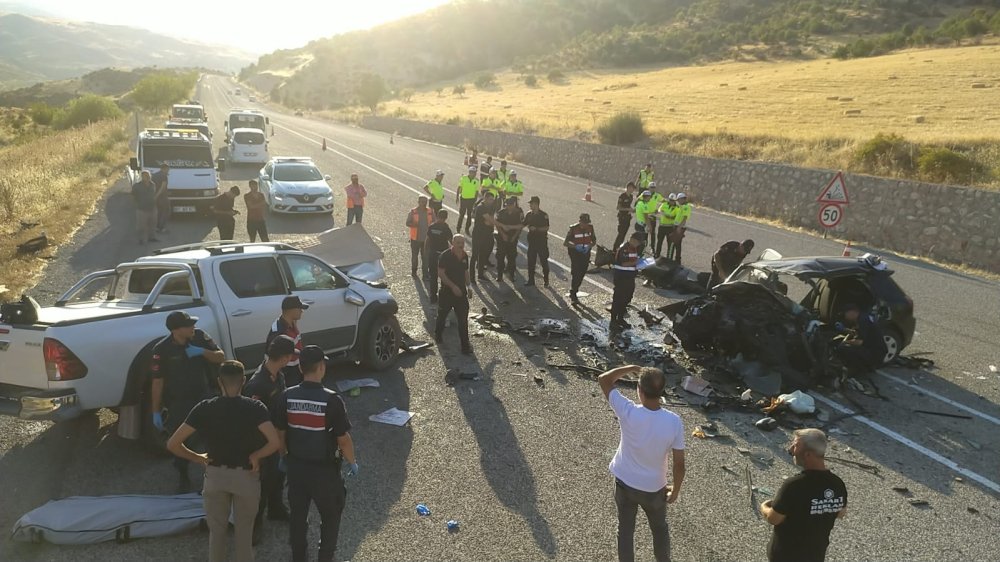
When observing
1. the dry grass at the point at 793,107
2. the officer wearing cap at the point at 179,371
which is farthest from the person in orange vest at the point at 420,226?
the dry grass at the point at 793,107

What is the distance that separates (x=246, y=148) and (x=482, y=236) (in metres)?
20.5

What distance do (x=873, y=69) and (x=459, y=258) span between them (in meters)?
51.0

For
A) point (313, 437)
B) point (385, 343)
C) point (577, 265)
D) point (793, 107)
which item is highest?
point (793, 107)

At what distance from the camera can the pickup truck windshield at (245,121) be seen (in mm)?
35188

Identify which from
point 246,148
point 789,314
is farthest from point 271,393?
point 246,148

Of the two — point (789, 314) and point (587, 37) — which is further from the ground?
point (587, 37)

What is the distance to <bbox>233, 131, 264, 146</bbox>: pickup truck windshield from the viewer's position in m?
30.5

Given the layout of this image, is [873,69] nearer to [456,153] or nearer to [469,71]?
[456,153]

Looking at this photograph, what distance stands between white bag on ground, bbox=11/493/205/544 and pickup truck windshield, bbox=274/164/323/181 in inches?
637

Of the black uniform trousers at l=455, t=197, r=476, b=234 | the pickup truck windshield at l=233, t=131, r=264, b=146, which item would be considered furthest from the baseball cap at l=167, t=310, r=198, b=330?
the pickup truck windshield at l=233, t=131, r=264, b=146

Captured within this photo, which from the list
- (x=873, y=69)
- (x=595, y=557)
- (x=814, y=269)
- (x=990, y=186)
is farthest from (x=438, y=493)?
(x=873, y=69)

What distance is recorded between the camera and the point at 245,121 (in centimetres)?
3556

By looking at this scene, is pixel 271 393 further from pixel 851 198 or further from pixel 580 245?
pixel 851 198

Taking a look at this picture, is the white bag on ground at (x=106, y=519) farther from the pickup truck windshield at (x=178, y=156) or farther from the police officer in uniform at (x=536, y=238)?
the pickup truck windshield at (x=178, y=156)
